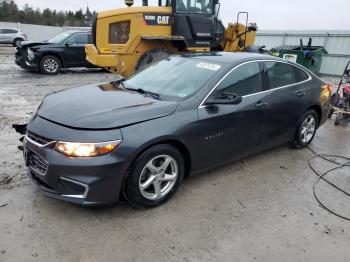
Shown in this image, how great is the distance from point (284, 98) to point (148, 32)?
17.3ft

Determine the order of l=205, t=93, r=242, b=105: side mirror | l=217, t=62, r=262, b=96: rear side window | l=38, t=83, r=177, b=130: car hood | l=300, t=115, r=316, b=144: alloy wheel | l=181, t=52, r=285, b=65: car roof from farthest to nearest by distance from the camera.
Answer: l=300, t=115, r=316, b=144: alloy wheel, l=181, t=52, r=285, b=65: car roof, l=217, t=62, r=262, b=96: rear side window, l=205, t=93, r=242, b=105: side mirror, l=38, t=83, r=177, b=130: car hood

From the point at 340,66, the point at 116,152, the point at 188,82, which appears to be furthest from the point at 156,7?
the point at 340,66

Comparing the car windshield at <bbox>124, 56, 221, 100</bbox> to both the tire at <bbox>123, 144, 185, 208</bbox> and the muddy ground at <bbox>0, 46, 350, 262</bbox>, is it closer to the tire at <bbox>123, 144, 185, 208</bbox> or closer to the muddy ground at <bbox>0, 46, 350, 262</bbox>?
the tire at <bbox>123, 144, 185, 208</bbox>

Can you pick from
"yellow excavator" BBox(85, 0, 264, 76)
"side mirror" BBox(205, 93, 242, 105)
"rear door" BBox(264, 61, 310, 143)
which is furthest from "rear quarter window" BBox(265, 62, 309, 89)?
"yellow excavator" BBox(85, 0, 264, 76)

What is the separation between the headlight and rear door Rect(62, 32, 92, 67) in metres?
10.6

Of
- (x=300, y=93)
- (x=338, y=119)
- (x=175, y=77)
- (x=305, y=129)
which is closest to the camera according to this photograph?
(x=175, y=77)

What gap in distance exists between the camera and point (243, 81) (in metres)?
4.18

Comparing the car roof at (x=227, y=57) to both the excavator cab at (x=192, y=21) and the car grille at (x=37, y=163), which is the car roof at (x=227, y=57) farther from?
the excavator cab at (x=192, y=21)

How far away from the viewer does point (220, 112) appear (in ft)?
12.4

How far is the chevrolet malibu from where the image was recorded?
296 cm

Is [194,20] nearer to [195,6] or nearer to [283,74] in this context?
[195,6]

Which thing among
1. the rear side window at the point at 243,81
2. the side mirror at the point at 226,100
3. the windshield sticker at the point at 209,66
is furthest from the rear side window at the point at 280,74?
the side mirror at the point at 226,100

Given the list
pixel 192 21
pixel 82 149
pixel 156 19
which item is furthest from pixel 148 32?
pixel 82 149

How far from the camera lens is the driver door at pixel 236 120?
3.70 m
